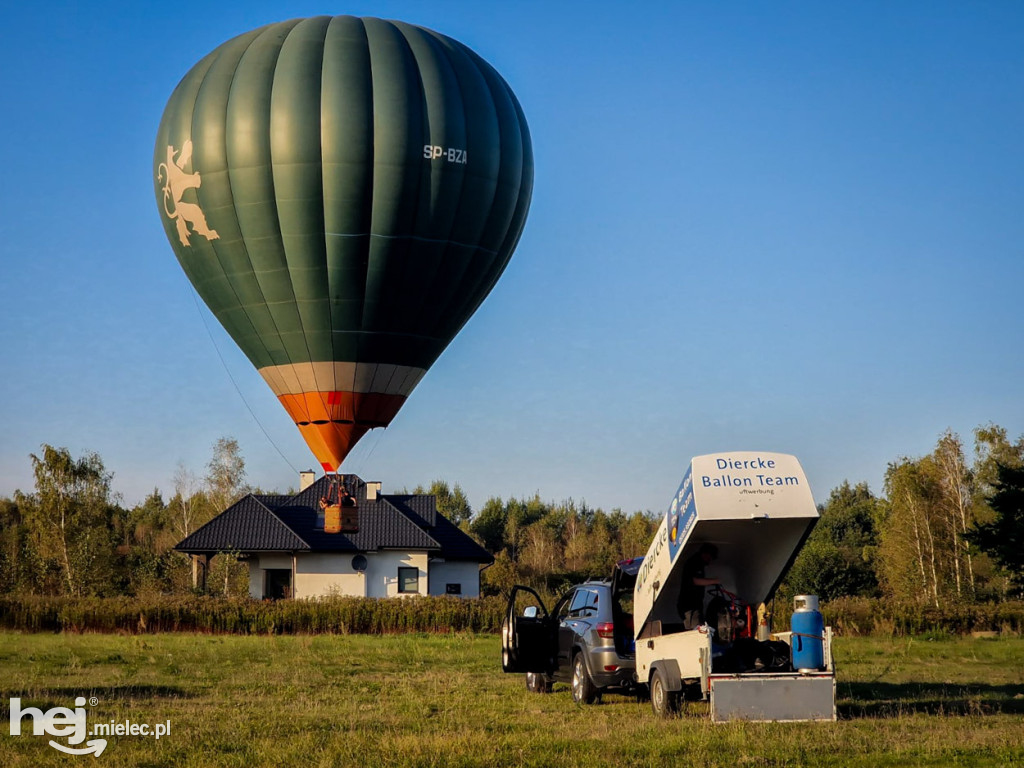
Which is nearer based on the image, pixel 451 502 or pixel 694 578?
pixel 694 578

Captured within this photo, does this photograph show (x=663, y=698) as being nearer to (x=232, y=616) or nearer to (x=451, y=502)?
(x=232, y=616)

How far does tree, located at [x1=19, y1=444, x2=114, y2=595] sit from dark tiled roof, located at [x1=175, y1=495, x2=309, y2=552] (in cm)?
662

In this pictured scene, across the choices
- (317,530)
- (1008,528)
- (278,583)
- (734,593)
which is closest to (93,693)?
(734,593)

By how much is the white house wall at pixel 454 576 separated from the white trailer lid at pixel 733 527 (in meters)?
39.8

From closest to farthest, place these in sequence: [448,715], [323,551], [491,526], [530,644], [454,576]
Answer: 1. [448,715]
2. [530,644]
3. [323,551]
4. [454,576]
5. [491,526]

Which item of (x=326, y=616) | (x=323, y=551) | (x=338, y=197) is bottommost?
(x=326, y=616)

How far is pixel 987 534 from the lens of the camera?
3944 cm

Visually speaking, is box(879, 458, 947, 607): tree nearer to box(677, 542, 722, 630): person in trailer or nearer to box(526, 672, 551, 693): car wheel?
box(526, 672, 551, 693): car wheel

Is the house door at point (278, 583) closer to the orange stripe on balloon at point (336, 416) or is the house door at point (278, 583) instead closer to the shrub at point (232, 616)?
the shrub at point (232, 616)

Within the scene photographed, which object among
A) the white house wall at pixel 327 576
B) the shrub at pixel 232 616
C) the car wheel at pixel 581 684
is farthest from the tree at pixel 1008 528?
the white house wall at pixel 327 576

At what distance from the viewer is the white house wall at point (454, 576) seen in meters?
56.1

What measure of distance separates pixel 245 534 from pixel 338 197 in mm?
28060

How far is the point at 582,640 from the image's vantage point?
17781 mm

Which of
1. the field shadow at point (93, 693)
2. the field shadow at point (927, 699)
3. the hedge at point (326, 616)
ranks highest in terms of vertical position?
the hedge at point (326, 616)
